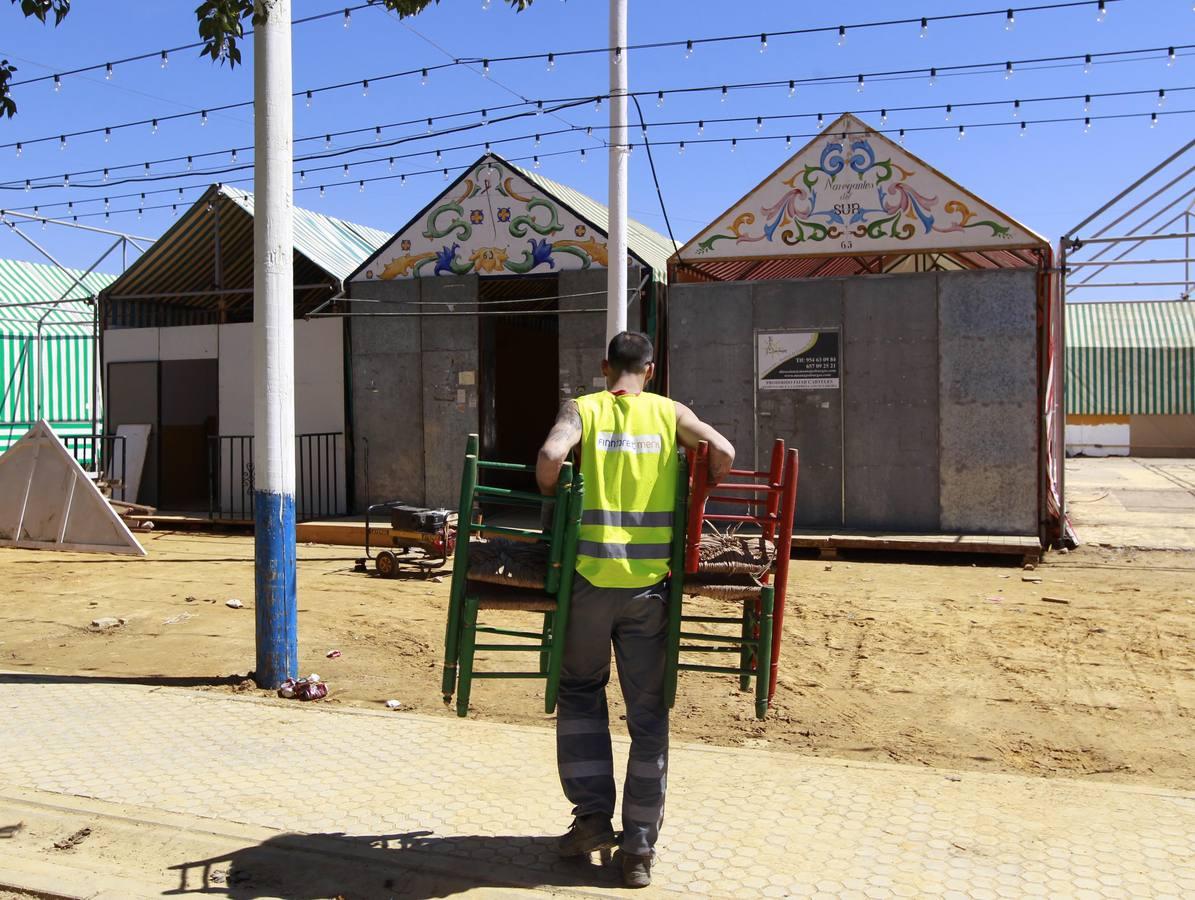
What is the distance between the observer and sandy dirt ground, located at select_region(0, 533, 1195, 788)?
240 inches

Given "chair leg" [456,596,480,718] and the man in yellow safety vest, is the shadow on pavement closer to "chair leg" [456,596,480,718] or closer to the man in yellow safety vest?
"chair leg" [456,596,480,718]

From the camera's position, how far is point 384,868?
13.9 feet

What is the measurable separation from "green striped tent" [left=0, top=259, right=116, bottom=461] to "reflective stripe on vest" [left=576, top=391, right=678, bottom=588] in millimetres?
21358

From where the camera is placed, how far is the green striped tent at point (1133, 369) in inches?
1226

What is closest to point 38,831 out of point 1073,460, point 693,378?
point 693,378

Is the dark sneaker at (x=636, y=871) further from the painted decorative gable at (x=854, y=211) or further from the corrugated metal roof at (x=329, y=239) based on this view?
the corrugated metal roof at (x=329, y=239)

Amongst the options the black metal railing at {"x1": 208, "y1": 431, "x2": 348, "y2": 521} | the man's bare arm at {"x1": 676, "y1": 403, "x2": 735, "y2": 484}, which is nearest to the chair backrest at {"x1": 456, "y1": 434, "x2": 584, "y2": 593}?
the man's bare arm at {"x1": 676, "y1": 403, "x2": 735, "y2": 484}

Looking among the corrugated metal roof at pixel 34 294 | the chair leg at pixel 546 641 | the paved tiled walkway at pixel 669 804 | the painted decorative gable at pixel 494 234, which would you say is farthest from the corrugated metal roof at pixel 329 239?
the chair leg at pixel 546 641

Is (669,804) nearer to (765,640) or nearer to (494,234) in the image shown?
(765,640)

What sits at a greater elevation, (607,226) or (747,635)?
(607,226)

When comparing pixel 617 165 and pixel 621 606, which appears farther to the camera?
pixel 617 165

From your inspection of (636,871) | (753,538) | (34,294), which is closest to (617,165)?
(753,538)

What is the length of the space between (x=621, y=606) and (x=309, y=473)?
13.3 metres

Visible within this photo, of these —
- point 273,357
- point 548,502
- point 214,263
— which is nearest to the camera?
point 548,502
